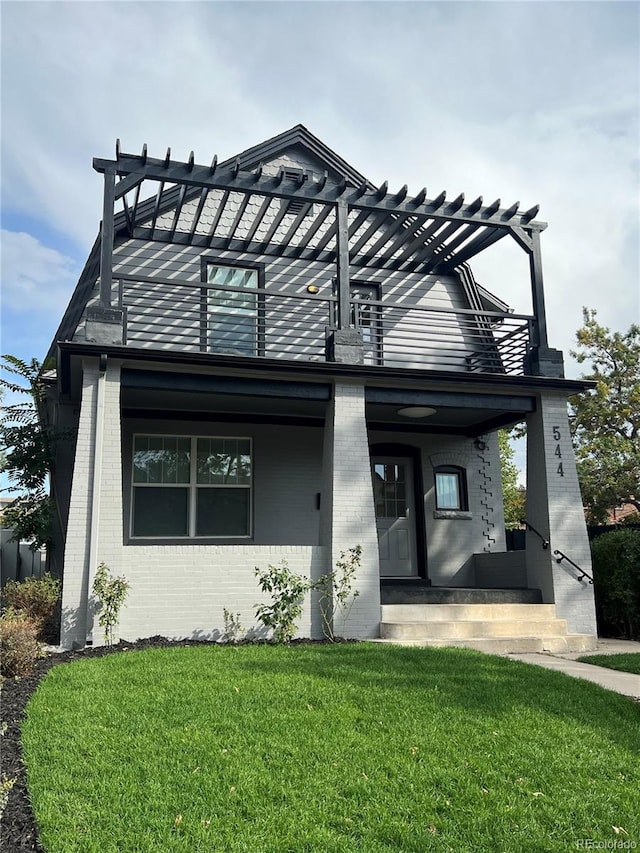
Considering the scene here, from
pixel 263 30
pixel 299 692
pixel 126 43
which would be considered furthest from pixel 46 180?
pixel 299 692

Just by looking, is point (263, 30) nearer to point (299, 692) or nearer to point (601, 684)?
point (299, 692)

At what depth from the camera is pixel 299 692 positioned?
6.53 metres

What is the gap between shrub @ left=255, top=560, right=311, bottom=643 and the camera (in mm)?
10047

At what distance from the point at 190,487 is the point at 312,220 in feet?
19.9

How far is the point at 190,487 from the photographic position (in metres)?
12.8

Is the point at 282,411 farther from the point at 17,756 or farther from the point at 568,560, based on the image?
the point at 17,756

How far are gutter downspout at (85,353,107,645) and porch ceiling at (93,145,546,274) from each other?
2746mm

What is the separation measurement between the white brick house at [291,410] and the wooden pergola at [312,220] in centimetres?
4

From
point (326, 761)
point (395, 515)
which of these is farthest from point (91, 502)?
point (395, 515)

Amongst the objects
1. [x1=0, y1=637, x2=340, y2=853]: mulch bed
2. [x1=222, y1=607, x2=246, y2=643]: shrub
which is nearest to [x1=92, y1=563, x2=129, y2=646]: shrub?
[x1=0, y1=637, x2=340, y2=853]: mulch bed

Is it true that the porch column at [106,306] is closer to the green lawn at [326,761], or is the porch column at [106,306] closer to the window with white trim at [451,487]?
the green lawn at [326,761]

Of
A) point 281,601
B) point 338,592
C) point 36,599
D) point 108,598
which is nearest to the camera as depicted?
point 108,598

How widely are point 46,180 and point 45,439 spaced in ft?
14.0

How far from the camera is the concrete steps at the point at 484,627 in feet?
34.5
